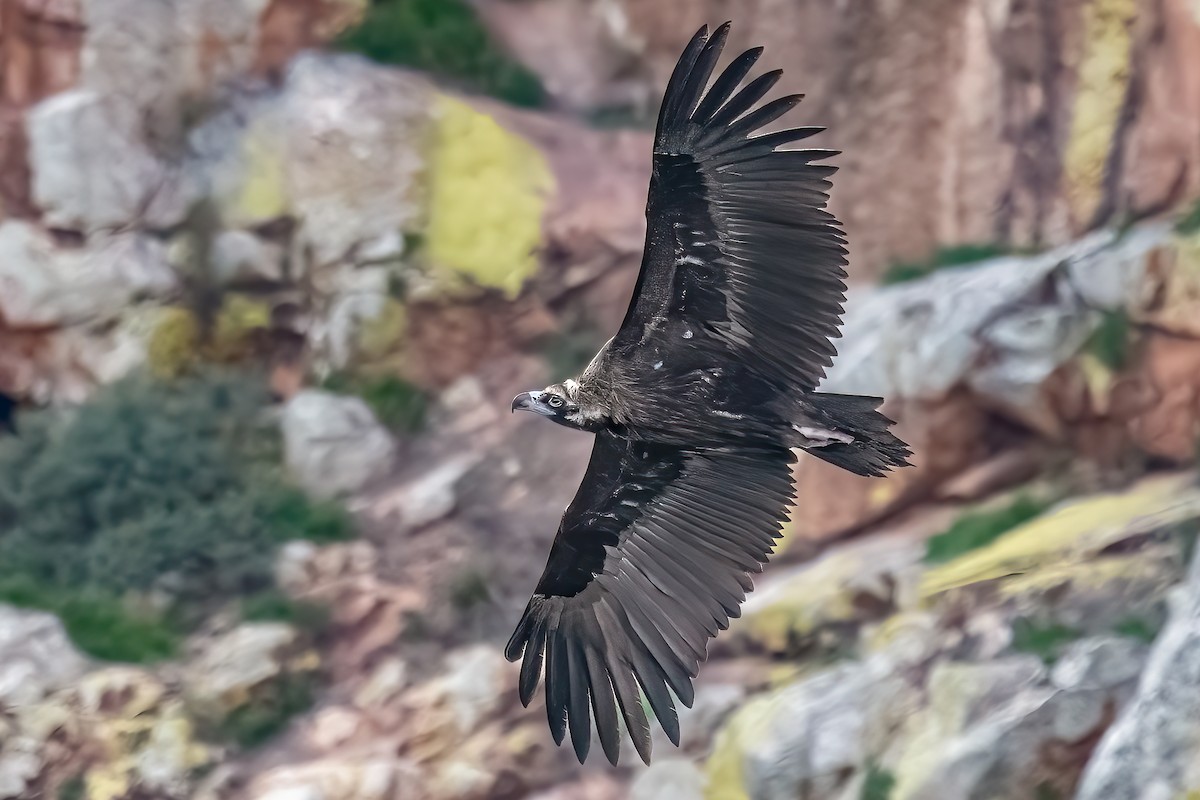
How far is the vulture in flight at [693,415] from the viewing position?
5.25 m

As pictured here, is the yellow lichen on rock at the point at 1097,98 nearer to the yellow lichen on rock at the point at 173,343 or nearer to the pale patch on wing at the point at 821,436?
the pale patch on wing at the point at 821,436

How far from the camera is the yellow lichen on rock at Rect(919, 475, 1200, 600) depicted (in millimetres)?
7766

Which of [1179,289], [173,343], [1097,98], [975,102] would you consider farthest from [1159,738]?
[173,343]

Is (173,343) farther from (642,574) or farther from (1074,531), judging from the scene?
(1074,531)

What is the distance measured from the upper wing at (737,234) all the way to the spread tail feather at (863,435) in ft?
0.45

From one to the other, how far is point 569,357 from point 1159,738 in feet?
16.3

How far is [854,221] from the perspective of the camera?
34.2 feet

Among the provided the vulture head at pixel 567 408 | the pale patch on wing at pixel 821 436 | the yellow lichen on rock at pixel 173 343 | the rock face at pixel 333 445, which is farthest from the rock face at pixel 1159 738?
the yellow lichen on rock at pixel 173 343

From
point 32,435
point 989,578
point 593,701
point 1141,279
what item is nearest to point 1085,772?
point 989,578

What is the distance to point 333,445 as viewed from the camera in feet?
33.2

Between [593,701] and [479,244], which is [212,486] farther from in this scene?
[593,701]

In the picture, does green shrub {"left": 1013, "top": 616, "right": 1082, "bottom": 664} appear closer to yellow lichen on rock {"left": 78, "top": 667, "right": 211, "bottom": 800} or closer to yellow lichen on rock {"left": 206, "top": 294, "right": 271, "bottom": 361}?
yellow lichen on rock {"left": 78, "top": 667, "right": 211, "bottom": 800}

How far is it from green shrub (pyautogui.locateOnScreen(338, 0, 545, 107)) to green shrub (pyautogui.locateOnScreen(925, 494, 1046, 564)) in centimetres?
430

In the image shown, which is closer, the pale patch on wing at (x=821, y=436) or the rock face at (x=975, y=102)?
the pale patch on wing at (x=821, y=436)
